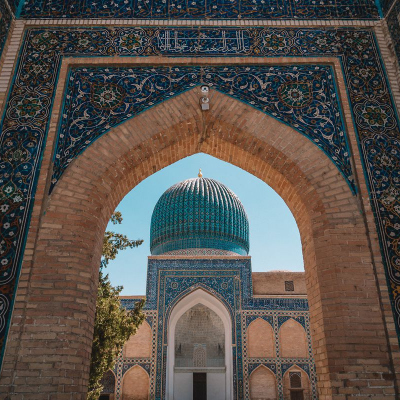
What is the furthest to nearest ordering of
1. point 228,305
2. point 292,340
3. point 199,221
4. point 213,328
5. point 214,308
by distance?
point 199,221 → point 213,328 → point 214,308 → point 228,305 → point 292,340

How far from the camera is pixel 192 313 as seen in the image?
14867 millimetres

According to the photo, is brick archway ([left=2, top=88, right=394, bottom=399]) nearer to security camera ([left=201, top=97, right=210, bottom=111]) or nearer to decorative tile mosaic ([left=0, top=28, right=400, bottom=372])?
security camera ([left=201, top=97, right=210, bottom=111])

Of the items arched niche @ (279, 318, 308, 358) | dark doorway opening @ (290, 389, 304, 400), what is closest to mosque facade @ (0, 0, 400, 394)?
arched niche @ (279, 318, 308, 358)

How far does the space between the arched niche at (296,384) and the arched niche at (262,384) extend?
1.06ft

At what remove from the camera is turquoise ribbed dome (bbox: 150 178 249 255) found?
14641mm

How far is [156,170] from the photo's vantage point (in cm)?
430

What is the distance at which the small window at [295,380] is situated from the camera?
11.6 m

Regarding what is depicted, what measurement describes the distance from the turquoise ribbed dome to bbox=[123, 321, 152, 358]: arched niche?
3.39 meters

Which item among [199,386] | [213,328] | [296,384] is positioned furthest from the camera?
[213,328]

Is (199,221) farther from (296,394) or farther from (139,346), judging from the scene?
(296,394)

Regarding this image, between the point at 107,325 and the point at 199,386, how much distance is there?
907cm

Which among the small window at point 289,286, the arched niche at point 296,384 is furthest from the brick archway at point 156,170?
the small window at point 289,286

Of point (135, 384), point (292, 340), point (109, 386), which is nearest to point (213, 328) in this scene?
point (292, 340)

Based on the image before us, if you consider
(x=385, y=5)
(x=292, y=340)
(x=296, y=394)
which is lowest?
(x=296, y=394)
